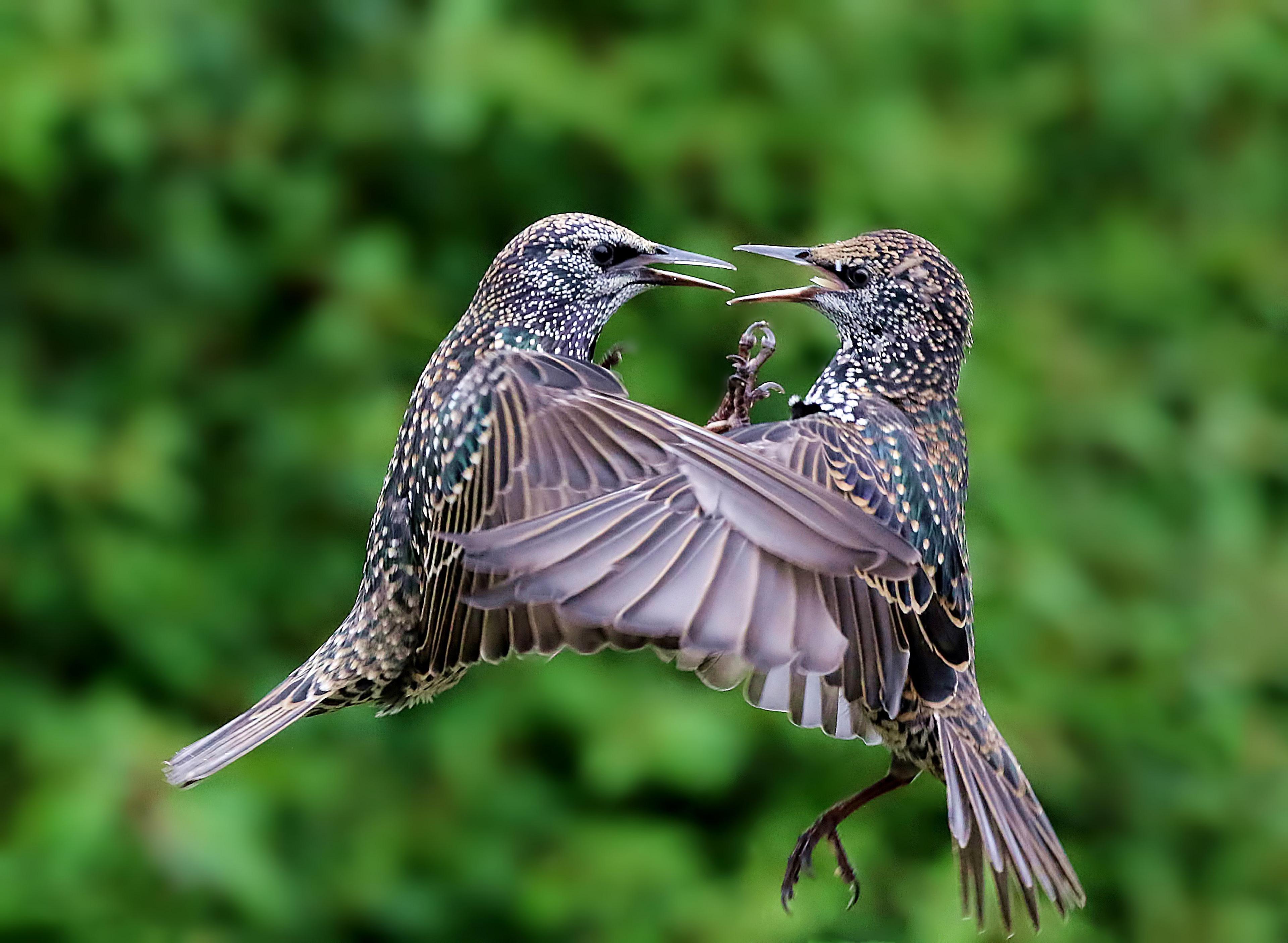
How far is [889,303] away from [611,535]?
73 cm

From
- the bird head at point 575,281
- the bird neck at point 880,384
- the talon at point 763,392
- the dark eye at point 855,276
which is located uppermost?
the dark eye at point 855,276

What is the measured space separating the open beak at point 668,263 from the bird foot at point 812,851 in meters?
0.73

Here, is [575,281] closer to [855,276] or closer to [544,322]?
[544,322]

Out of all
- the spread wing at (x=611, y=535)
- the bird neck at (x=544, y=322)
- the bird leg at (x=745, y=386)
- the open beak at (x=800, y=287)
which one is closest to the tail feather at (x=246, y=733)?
the spread wing at (x=611, y=535)

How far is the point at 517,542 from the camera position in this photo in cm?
151

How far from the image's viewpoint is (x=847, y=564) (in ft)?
4.99

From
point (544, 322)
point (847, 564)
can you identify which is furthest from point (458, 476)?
point (847, 564)

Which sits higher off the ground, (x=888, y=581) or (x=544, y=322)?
(x=544, y=322)

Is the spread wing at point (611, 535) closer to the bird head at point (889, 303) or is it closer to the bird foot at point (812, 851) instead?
the bird head at point (889, 303)

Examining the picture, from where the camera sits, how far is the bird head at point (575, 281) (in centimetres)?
203

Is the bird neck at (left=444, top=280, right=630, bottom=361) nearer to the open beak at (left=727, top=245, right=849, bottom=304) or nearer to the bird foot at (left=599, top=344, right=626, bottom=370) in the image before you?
the bird foot at (left=599, top=344, right=626, bottom=370)

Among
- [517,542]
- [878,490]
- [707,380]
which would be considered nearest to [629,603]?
[517,542]

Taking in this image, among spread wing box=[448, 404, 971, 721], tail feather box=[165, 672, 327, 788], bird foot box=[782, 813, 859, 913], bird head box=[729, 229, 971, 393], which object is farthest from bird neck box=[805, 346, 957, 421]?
tail feather box=[165, 672, 327, 788]

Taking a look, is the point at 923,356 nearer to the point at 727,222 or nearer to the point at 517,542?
the point at 517,542
